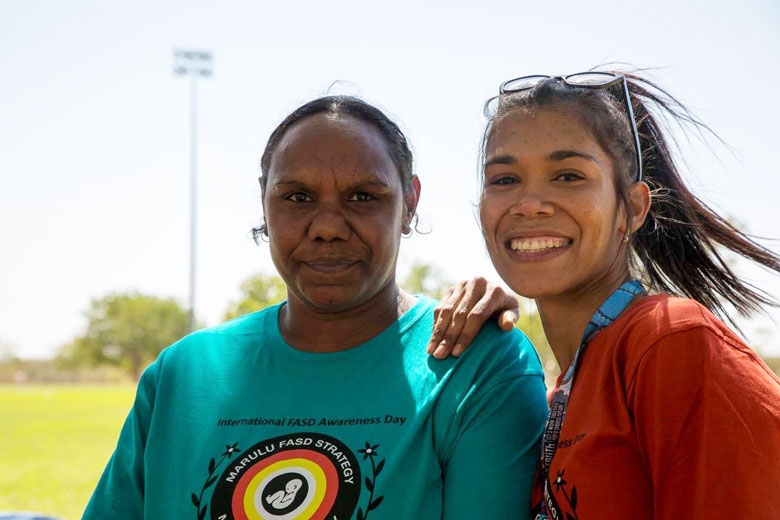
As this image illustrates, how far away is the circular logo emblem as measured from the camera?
221cm

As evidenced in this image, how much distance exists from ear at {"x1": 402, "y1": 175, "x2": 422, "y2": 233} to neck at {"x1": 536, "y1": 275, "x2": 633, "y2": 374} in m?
0.61

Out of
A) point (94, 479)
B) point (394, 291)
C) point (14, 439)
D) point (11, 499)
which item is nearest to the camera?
point (394, 291)

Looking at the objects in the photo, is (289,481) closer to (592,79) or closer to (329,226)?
(329,226)

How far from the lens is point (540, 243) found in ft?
7.36

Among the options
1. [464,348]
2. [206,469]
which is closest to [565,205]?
[464,348]

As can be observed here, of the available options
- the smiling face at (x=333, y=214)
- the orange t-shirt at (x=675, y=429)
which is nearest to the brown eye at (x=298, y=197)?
the smiling face at (x=333, y=214)

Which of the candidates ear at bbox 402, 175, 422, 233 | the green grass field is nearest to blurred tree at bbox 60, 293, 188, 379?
the green grass field

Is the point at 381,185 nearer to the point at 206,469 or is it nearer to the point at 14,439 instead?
the point at 206,469

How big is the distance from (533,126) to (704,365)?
35.9 inches

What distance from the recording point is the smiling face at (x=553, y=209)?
2219 mm

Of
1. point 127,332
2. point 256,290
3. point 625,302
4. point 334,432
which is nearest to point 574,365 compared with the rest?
point 625,302

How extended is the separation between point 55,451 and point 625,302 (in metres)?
26.2

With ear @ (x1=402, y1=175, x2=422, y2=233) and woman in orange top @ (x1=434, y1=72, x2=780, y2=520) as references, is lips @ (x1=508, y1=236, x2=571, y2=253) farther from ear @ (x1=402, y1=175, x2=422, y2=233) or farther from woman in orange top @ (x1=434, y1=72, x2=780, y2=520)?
ear @ (x1=402, y1=175, x2=422, y2=233)

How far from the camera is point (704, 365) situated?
1.68 m
